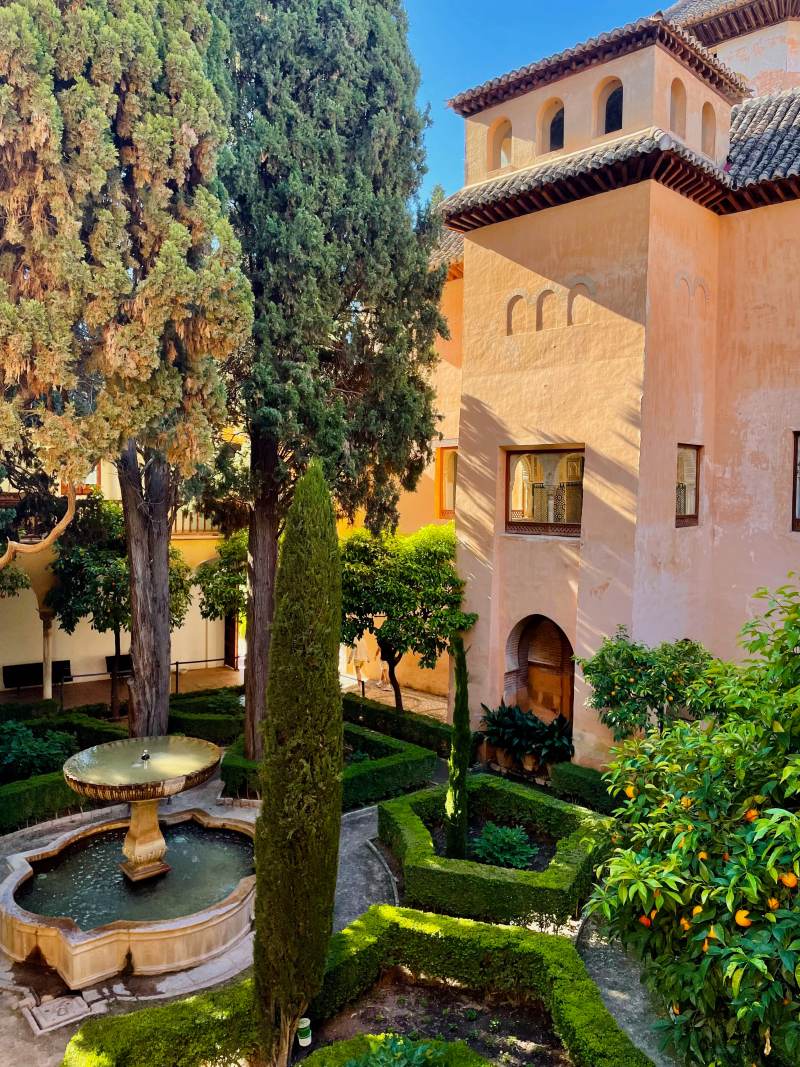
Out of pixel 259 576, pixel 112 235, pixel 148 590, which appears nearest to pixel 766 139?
pixel 112 235

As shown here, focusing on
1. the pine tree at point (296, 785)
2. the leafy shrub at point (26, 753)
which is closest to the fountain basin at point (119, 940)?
the pine tree at point (296, 785)

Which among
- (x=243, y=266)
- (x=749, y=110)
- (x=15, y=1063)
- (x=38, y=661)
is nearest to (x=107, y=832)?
(x=15, y=1063)

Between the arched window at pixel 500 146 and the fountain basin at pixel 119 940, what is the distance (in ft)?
39.4

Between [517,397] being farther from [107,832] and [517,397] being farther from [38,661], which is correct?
[38,661]

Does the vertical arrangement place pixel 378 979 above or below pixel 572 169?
below

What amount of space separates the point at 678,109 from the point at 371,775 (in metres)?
11.2

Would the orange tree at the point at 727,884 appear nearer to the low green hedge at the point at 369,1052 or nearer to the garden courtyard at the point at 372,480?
the garden courtyard at the point at 372,480

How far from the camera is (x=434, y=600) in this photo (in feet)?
41.8

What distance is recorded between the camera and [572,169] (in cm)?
1126

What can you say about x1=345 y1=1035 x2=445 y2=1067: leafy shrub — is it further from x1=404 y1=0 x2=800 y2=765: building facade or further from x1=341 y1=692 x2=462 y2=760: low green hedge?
x1=341 y1=692 x2=462 y2=760: low green hedge

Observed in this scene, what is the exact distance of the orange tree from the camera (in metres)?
3.24

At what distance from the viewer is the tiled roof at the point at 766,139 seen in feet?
37.2

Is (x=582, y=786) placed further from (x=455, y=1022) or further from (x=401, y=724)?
(x=455, y=1022)

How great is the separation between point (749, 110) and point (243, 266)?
30.9ft
